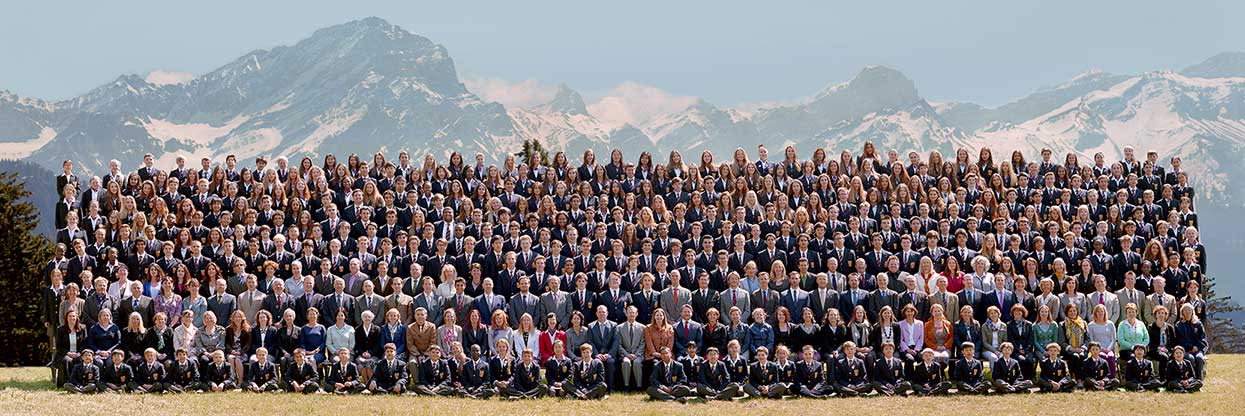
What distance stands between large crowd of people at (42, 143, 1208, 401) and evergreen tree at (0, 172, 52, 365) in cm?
1652

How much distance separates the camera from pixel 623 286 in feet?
63.1

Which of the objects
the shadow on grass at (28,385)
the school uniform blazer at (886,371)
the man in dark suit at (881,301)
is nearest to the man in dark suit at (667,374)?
the school uniform blazer at (886,371)

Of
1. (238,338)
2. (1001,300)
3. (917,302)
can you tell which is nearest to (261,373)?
(238,338)

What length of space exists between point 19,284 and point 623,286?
84.0 feet

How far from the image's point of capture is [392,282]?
1888 cm

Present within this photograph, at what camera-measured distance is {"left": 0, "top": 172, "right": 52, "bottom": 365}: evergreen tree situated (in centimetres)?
3628

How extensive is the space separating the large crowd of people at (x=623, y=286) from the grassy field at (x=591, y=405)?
1.62 ft

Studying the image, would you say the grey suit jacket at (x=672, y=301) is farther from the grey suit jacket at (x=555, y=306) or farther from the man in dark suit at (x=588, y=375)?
the man in dark suit at (x=588, y=375)

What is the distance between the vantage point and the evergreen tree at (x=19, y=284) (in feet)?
119

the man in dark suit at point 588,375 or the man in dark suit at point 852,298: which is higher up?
the man in dark suit at point 852,298

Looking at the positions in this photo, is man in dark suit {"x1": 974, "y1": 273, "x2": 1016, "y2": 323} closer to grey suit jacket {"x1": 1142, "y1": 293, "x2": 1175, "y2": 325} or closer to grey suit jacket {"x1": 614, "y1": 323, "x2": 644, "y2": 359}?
grey suit jacket {"x1": 1142, "y1": 293, "x2": 1175, "y2": 325}

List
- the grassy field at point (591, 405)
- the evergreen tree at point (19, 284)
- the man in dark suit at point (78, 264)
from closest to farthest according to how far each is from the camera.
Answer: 1. the grassy field at point (591, 405)
2. the man in dark suit at point (78, 264)
3. the evergreen tree at point (19, 284)

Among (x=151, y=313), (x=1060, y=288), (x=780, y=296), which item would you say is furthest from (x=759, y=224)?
(x=151, y=313)

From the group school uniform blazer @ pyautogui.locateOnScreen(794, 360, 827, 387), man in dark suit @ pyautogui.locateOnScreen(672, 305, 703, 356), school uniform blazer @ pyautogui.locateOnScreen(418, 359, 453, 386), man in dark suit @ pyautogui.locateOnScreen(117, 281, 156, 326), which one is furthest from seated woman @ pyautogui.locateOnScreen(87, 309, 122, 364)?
school uniform blazer @ pyautogui.locateOnScreen(794, 360, 827, 387)
